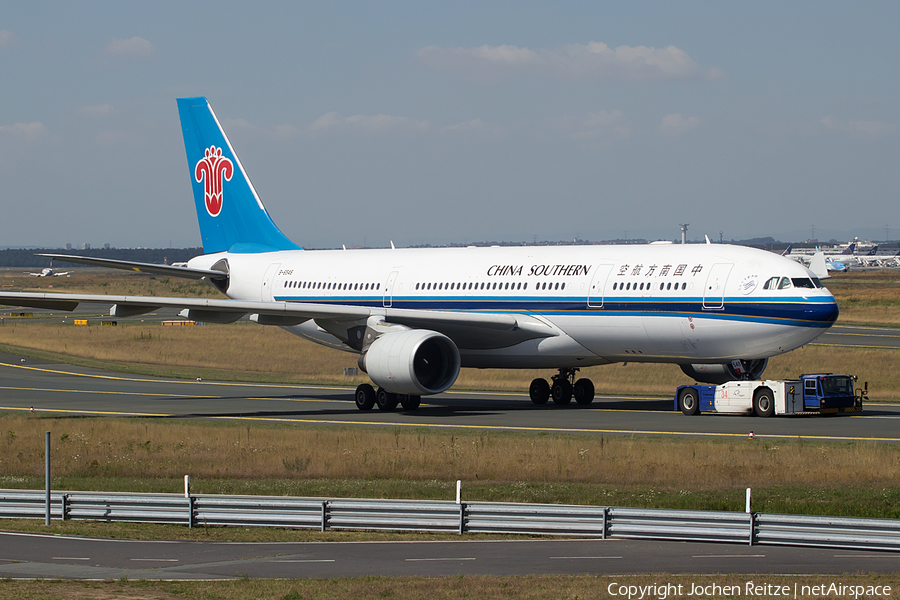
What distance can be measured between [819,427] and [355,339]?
642 inches

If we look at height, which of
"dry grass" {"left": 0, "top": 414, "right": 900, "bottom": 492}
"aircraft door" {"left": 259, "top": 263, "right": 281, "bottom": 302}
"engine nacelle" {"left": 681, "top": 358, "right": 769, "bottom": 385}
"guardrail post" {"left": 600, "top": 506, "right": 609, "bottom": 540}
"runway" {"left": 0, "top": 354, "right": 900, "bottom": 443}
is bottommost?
"guardrail post" {"left": 600, "top": 506, "right": 609, "bottom": 540}

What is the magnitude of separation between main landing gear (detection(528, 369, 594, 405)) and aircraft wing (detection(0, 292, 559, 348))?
11.2 ft

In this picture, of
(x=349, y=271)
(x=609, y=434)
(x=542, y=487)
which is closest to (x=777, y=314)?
(x=609, y=434)

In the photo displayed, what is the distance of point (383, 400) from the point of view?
40.4 metres

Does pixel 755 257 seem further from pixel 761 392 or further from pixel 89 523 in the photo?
pixel 89 523

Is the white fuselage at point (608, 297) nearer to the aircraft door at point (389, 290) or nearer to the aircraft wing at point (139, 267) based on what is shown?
the aircraft door at point (389, 290)

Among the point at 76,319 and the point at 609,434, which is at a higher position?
the point at 76,319

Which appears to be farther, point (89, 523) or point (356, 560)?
point (89, 523)

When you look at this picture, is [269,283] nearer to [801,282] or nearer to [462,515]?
[801,282]

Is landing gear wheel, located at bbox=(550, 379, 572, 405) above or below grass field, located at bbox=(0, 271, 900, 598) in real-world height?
above

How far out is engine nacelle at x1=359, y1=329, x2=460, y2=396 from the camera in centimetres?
3706

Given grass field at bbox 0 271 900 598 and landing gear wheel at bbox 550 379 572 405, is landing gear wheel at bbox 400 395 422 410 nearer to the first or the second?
landing gear wheel at bbox 550 379 572 405

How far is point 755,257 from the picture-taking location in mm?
35938

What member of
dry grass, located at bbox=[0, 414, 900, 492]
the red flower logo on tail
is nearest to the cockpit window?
dry grass, located at bbox=[0, 414, 900, 492]
